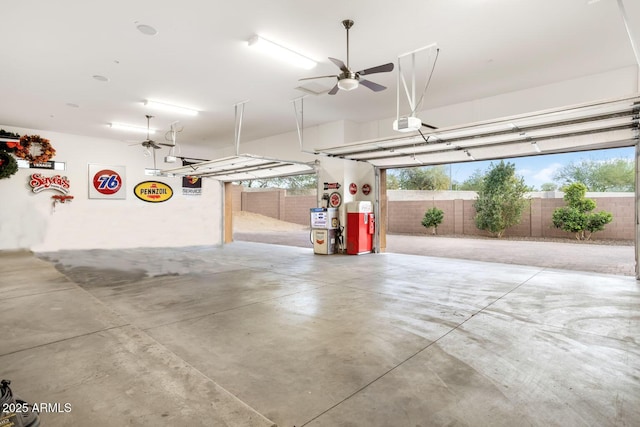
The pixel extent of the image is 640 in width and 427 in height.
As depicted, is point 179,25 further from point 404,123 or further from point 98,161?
point 98,161

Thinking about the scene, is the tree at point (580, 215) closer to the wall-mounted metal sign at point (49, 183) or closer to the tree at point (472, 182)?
the tree at point (472, 182)

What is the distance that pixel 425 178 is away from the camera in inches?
957

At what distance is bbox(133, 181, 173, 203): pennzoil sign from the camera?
11906mm

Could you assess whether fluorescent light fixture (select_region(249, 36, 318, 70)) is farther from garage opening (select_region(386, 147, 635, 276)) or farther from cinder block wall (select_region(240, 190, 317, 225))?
cinder block wall (select_region(240, 190, 317, 225))

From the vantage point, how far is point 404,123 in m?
5.43

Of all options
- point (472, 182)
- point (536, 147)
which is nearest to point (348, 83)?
point (536, 147)

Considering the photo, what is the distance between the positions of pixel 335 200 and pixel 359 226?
102 centimetres

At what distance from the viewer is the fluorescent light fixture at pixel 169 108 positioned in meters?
7.94

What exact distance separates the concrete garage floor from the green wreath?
215 inches

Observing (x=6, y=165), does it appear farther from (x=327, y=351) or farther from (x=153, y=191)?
(x=327, y=351)

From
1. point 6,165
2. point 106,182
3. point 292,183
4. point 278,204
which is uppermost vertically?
point 292,183

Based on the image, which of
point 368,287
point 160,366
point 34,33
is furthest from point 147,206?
point 160,366

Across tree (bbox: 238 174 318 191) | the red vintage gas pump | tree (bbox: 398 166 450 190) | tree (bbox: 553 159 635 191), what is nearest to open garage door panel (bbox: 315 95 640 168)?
A: the red vintage gas pump

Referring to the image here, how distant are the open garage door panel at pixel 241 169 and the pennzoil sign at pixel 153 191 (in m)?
0.57
